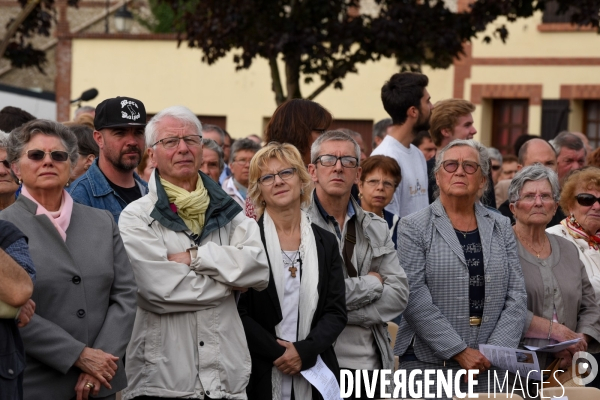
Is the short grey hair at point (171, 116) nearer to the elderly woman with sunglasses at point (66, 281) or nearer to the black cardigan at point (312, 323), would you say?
the elderly woman with sunglasses at point (66, 281)

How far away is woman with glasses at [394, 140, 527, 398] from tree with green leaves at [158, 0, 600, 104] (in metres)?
7.96

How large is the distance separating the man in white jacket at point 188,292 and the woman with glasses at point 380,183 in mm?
2100

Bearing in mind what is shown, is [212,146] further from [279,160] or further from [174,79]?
[174,79]

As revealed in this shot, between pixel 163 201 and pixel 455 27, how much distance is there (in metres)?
9.89

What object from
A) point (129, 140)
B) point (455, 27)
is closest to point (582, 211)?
point (129, 140)

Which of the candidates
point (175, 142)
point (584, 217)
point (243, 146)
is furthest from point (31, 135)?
point (243, 146)

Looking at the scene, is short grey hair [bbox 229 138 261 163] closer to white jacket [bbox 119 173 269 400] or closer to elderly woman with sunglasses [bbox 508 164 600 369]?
elderly woman with sunglasses [bbox 508 164 600 369]

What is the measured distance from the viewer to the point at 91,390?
4859 mm

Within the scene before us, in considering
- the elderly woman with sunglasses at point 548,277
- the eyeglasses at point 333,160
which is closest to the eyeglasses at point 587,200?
the elderly woman with sunglasses at point 548,277

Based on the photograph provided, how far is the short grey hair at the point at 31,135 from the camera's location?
16.9 ft

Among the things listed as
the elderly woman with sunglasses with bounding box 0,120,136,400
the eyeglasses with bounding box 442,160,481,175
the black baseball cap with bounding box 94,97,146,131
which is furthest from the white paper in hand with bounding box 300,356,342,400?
the black baseball cap with bounding box 94,97,146,131

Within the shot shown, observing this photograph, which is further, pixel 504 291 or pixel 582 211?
pixel 582 211

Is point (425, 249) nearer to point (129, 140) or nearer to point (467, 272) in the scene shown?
point (467, 272)

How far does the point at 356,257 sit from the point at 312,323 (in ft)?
1.87
